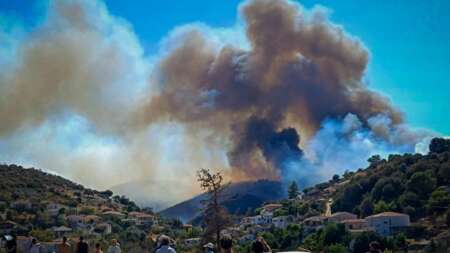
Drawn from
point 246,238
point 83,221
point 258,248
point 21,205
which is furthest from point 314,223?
point 258,248

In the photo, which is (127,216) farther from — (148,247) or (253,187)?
(253,187)

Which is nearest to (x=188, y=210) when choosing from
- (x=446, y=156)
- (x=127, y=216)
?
(x=127, y=216)

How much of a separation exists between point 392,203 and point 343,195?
49.9 ft

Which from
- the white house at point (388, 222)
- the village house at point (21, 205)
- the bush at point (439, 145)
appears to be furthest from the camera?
the bush at point (439, 145)

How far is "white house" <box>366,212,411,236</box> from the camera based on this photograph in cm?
6406

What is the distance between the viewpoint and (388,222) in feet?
214

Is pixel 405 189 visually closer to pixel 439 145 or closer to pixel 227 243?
pixel 439 145

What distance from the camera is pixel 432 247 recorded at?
44.8 metres

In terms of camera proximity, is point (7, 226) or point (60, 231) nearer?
point (7, 226)

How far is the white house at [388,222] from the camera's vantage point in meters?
64.1

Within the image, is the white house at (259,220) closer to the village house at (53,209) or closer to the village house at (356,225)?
the village house at (356,225)

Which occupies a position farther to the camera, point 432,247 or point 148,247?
point 148,247

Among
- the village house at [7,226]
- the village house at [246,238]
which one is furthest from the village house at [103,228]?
the village house at [246,238]

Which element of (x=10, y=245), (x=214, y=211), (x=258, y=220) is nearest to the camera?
(x=10, y=245)
